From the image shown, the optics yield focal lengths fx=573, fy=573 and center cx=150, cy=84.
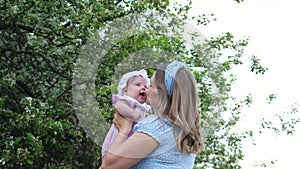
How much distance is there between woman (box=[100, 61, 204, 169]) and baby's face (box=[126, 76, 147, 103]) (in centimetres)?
4

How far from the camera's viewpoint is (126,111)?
184 centimetres

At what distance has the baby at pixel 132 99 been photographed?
182 centimetres

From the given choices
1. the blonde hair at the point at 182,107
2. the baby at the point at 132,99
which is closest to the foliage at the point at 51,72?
the baby at the point at 132,99

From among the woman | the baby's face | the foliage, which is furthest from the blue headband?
the foliage

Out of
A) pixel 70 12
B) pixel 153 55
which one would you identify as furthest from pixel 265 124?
pixel 153 55

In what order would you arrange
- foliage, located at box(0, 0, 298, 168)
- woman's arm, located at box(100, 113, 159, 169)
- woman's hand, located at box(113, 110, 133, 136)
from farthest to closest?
1. foliage, located at box(0, 0, 298, 168)
2. woman's hand, located at box(113, 110, 133, 136)
3. woman's arm, located at box(100, 113, 159, 169)

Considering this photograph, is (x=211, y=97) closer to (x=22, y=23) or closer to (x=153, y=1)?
(x=153, y=1)

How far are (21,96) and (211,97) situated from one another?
1.80 meters

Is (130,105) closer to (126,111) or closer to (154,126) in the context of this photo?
(126,111)

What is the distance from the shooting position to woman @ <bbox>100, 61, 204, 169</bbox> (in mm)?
1666

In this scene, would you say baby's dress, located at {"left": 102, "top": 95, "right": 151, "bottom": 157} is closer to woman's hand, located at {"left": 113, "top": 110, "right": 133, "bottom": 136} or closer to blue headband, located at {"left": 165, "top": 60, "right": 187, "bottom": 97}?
woman's hand, located at {"left": 113, "top": 110, "right": 133, "bottom": 136}

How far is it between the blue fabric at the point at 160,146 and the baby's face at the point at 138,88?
0.29 feet

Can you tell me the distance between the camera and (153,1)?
5.43m

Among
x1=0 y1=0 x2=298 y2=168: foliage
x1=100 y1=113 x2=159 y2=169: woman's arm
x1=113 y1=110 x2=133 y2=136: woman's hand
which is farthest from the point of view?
x1=0 y1=0 x2=298 y2=168: foliage
